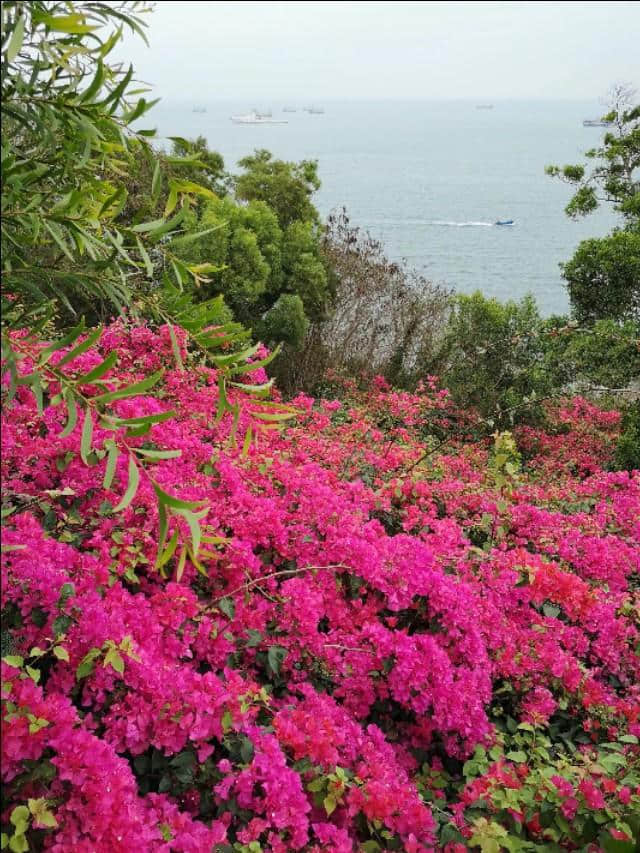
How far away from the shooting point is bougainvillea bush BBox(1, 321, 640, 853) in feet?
5.78

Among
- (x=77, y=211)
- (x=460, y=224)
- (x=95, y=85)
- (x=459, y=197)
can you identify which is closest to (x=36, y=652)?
(x=77, y=211)

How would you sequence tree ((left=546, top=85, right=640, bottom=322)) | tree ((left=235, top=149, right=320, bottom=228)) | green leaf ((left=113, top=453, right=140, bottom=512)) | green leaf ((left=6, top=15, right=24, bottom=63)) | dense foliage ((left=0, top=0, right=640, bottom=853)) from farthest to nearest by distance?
tree ((left=235, top=149, right=320, bottom=228)), tree ((left=546, top=85, right=640, bottom=322)), dense foliage ((left=0, top=0, right=640, bottom=853)), green leaf ((left=113, top=453, right=140, bottom=512)), green leaf ((left=6, top=15, right=24, bottom=63))

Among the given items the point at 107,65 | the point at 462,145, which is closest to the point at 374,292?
the point at 107,65

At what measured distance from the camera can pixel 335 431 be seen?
5848 millimetres

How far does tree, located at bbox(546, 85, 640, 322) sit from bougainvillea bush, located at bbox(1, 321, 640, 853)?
16.6 ft

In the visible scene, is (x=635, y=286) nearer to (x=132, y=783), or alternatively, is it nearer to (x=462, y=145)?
(x=132, y=783)

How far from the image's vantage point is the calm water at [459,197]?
32812mm

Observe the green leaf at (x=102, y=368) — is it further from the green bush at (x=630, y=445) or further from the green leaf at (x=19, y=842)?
the green bush at (x=630, y=445)

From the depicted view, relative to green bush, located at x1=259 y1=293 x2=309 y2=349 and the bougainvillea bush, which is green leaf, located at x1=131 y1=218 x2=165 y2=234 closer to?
the bougainvillea bush

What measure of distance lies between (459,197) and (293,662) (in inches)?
2146

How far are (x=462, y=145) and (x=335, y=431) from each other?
317ft

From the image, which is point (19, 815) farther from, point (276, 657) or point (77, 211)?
point (77, 211)

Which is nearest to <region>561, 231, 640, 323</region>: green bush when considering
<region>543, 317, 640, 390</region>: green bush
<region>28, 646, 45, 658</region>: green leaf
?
<region>543, 317, 640, 390</region>: green bush

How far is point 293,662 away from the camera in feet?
7.78
